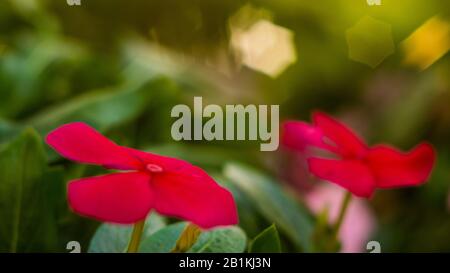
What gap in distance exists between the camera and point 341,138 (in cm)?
35

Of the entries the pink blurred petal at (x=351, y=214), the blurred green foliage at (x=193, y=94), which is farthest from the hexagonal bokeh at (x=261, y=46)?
the pink blurred petal at (x=351, y=214)

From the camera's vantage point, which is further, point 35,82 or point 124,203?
point 35,82

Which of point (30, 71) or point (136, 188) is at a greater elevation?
point (30, 71)

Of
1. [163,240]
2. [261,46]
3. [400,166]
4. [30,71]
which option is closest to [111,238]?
[163,240]

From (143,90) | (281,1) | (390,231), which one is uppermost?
(281,1)

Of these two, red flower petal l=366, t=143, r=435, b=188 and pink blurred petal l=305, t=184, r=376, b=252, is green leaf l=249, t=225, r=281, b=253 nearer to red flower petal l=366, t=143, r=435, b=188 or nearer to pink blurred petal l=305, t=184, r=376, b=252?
red flower petal l=366, t=143, r=435, b=188

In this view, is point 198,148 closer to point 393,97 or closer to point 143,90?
point 143,90

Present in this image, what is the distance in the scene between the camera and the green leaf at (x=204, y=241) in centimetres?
34

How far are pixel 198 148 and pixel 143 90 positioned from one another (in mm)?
73

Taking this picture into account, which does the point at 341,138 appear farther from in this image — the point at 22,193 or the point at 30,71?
the point at 30,71

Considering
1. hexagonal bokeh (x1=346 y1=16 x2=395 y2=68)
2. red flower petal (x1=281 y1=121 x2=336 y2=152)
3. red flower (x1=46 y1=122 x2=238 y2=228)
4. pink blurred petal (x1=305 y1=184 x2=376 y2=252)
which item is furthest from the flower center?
pink blurred petal (x1=305 y1=184 x2=376 y2=252)

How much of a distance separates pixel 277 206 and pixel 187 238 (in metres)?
0.15

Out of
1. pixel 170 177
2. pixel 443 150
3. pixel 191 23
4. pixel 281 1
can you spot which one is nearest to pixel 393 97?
pixel 443 150

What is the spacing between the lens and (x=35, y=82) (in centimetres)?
64
